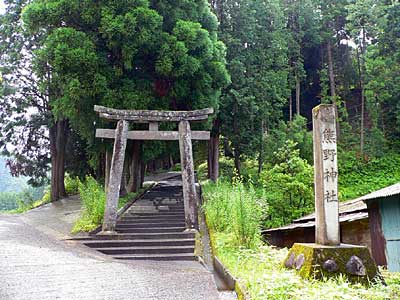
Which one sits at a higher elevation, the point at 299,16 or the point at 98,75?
the point at 299,16

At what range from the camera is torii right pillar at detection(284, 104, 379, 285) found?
5164mm

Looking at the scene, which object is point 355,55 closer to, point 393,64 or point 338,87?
point 338,87

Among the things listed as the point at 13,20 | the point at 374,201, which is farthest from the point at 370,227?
the point at 13,20

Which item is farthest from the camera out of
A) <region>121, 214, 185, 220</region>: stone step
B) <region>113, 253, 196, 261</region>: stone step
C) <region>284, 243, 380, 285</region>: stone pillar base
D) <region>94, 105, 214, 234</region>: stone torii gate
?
<region>121, 214, 185, 220</region>: stone step

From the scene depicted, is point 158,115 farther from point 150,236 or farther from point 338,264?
point 338,264

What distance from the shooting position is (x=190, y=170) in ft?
34.2

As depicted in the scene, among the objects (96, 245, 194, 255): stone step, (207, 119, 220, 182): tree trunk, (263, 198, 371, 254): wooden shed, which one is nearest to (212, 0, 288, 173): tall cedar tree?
(207, 119, 220, 182): tree trunk

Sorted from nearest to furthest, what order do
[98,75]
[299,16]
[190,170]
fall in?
[190,170] → [98,75] → [299,16]

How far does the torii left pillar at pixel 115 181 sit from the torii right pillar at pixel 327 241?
498cm

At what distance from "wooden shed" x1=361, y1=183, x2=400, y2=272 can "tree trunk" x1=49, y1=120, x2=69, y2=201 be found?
15.2 m

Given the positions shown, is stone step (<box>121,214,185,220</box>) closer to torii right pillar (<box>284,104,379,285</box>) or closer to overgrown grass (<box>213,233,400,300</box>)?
overgrown grass (<box>213,233,400,300</box>)

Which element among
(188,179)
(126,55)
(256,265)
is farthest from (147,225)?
(126,55)

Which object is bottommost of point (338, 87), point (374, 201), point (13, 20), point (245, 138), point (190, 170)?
point (374, 201)

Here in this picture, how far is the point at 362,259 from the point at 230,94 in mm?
13950
